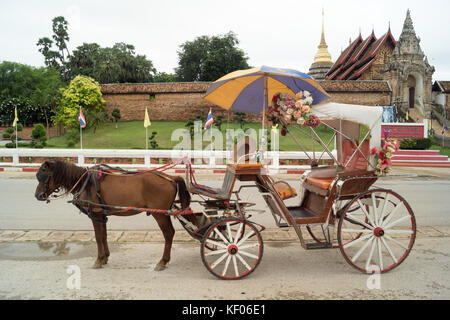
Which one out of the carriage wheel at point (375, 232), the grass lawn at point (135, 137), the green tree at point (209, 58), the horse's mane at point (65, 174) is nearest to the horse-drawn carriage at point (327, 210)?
the carriage wheel at point (375, 232)

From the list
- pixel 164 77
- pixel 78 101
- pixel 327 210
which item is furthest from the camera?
pixel 164 77

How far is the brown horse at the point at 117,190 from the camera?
13.9ft

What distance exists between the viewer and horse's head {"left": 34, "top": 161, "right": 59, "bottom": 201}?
13.6 feet

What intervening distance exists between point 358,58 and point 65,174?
1450 inches

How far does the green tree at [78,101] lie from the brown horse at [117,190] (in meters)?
25.2

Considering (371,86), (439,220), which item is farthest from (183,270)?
(371,86)

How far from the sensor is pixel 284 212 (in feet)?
14.0

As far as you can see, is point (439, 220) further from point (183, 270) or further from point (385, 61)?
point (385, 61)

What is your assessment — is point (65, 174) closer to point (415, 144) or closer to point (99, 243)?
point (99, 243)

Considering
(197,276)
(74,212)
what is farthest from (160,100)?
(197,276)

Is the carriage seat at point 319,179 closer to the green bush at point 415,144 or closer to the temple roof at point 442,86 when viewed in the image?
the green bush at point 415,144

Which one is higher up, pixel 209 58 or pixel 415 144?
pixel 209 58

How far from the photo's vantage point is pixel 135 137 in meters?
24.0

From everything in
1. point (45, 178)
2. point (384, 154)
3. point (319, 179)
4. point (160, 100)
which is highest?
point (160, 100)
